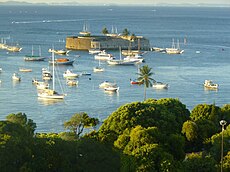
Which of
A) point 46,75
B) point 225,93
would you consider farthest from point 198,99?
point 46,75

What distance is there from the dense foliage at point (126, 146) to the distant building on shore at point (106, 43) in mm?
Answer: 67179

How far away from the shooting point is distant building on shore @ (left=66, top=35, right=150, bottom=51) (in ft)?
315

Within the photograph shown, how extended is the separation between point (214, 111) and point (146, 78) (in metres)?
17.5

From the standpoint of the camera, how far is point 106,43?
320 feet

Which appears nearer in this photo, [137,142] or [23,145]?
[23,145]

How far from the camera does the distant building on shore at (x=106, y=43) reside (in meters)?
96.1

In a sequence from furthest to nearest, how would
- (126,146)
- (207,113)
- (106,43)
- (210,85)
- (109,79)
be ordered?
(106,43) → (109,79) → (210,85) → (207,113) → (126,146)

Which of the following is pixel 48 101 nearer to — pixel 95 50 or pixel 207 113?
pixel 207 113

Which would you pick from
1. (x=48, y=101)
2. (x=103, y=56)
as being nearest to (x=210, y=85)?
(x=48, y=101)

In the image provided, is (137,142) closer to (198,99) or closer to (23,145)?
(23,145)

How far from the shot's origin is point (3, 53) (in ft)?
293

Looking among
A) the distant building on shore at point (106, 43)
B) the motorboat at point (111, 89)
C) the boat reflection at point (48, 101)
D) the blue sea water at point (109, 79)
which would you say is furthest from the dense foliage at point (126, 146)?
the distant building on shore at point (106, 43)

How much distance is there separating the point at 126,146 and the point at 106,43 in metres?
74.5

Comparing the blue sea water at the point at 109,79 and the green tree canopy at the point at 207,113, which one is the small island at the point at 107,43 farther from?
the green tree canopy at the point at 207,113
